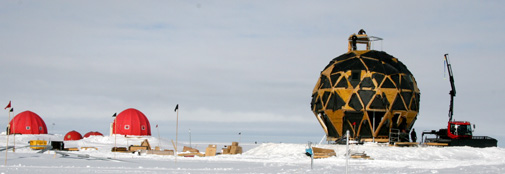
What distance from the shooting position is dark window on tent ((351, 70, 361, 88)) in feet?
161

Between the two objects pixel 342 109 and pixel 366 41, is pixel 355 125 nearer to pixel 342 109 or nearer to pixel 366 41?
pixel 342 109

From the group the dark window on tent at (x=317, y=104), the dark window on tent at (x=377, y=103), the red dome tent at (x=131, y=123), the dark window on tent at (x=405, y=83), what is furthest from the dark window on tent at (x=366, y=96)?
the red dome tent at (x=131, y=123)

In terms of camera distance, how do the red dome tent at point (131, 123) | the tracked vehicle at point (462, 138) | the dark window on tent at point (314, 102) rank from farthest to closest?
the red dome tent at point (131, 123) < the dark window on tent at point (314, 102) < the tracked vehicle at point (462, 138)

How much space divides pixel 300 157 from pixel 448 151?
10656mm

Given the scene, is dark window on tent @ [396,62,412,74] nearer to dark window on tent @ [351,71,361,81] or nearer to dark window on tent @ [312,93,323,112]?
dark window on tent @ [351,71,361,81]

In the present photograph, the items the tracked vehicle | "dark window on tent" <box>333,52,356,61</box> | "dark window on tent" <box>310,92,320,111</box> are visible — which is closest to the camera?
the tracked vehicle

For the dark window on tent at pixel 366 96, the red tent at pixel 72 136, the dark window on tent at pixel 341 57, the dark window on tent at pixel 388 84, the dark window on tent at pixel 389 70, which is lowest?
the red tent at pixel 72 136

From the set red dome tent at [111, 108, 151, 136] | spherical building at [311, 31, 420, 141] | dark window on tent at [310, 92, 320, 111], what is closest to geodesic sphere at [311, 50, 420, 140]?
spherical building at [311, 31, 420, 141]

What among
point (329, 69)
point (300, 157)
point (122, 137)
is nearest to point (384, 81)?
point (329, 69)

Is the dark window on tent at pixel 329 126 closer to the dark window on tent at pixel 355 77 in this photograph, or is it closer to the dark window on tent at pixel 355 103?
the dark window on tent at pixel 355 103

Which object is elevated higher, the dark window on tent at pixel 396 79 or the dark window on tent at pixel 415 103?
the dark window on tent at pixel 396 79

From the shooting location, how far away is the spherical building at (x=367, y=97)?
1922 inches

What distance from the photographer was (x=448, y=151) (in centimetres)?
4375

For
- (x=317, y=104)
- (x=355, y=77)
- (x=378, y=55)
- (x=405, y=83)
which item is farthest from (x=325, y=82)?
(x=405, y=83)
